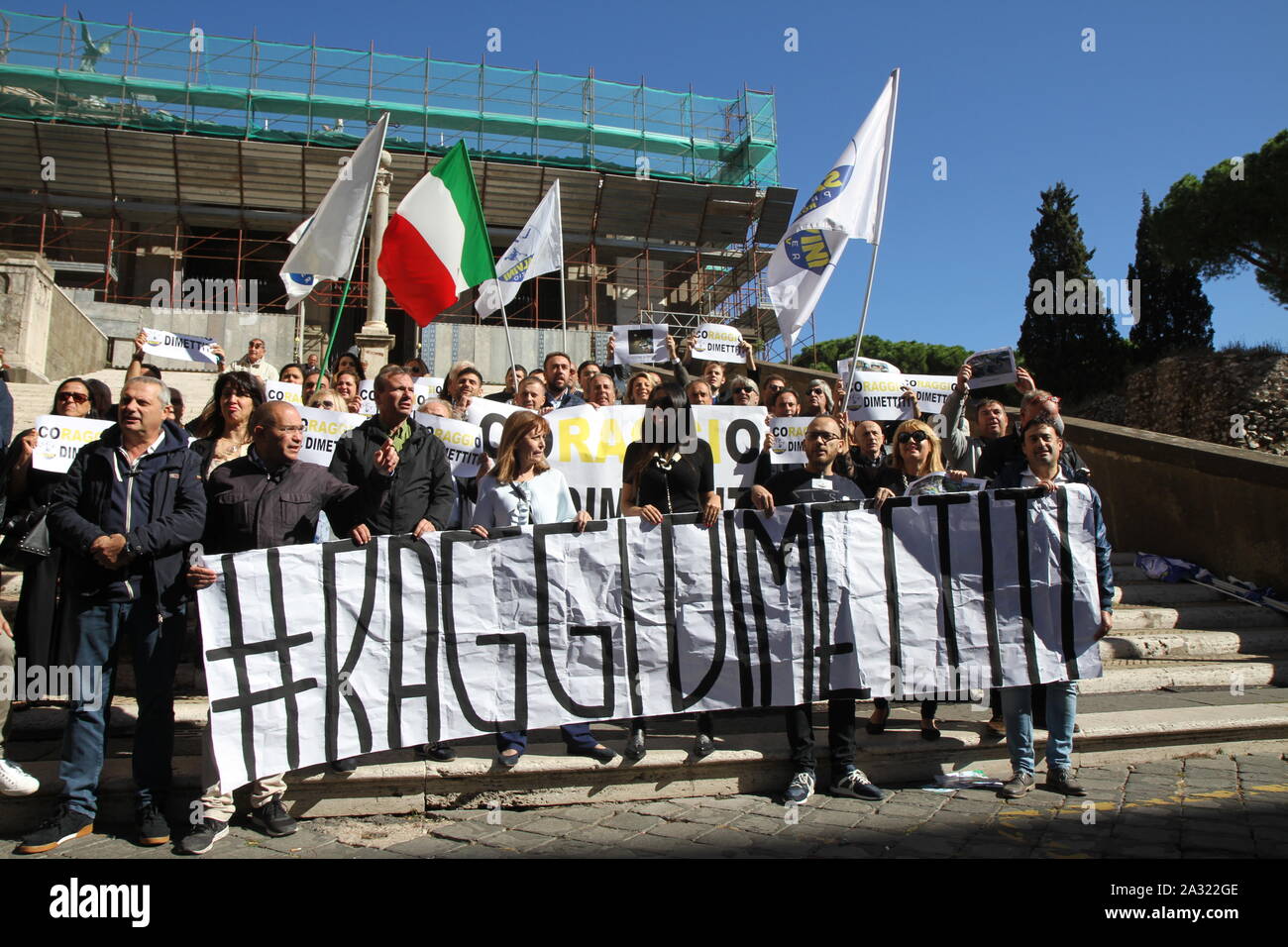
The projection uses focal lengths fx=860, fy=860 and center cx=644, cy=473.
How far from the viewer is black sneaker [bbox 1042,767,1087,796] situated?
4395 millimetres

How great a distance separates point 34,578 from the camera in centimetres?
424

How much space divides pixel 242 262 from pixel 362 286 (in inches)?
193

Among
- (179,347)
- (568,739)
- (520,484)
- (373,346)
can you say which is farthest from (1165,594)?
(373,346)

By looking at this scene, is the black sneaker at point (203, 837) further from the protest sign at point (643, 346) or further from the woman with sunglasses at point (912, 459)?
the protest sign at point (643, 346)

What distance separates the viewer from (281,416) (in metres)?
4.27

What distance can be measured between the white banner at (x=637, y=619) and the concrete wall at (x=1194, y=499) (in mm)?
4332

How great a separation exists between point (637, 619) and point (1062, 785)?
92.5 inches

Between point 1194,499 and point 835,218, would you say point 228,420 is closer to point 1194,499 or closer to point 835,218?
point 835,218

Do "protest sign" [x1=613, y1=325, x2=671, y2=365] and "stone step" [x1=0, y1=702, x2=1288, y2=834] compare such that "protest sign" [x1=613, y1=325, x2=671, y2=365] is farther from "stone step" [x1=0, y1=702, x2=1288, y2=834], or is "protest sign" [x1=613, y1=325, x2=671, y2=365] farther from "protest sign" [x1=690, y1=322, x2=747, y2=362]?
"stone step" [x1=0, y1=702, x2=1288, y2=834]

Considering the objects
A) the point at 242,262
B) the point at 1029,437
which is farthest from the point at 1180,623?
the point at 242,262

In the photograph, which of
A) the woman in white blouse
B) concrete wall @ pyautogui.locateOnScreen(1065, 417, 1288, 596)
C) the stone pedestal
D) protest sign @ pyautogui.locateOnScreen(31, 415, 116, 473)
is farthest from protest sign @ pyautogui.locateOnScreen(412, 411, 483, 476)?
the stone pedestal

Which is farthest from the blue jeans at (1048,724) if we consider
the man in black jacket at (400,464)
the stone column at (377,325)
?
the stone column at (377,325)

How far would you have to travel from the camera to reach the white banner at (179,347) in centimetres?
930
